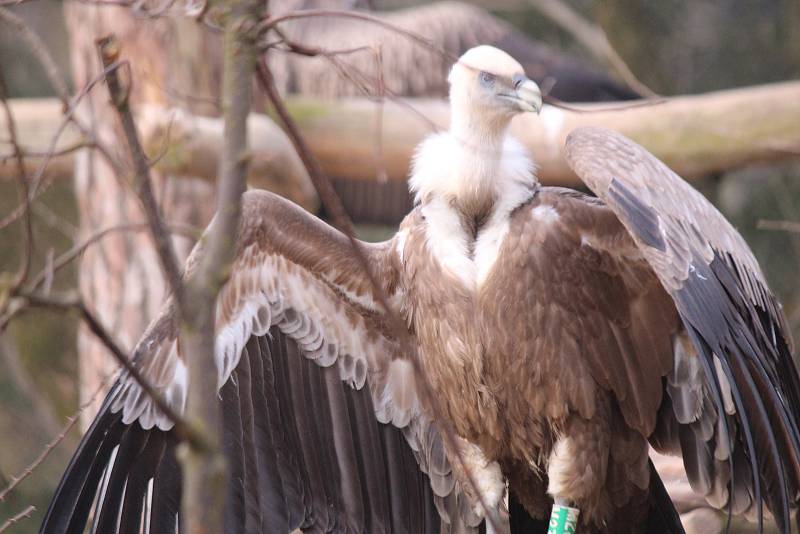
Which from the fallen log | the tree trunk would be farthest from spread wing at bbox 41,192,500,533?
the tree trunk

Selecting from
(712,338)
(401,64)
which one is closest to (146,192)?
(712,338)

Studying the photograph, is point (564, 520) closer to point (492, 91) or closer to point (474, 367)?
point (474, 367)

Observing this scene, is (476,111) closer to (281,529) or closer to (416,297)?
(416,297)

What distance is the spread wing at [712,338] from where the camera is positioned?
2.94 metres

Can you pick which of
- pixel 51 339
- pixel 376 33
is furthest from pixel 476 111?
pixel 51 339

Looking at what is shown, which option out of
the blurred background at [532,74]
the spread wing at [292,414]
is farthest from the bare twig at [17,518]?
the blurred background at [532,74]

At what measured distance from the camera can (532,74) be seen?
7.05 metres

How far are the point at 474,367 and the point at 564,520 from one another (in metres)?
0.55

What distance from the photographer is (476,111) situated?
3.56 metres

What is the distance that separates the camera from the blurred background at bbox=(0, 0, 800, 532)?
7.41 metres

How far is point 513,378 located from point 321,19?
5.04 m

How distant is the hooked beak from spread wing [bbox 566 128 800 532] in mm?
139

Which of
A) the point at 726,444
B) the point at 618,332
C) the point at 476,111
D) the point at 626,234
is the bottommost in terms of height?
the point at 726,444

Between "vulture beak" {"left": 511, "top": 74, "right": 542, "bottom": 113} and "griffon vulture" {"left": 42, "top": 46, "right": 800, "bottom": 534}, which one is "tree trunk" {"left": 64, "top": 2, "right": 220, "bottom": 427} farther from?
"vulture beak" {"left": 511, "top": 74, "right": 542, "bottom": 113}
